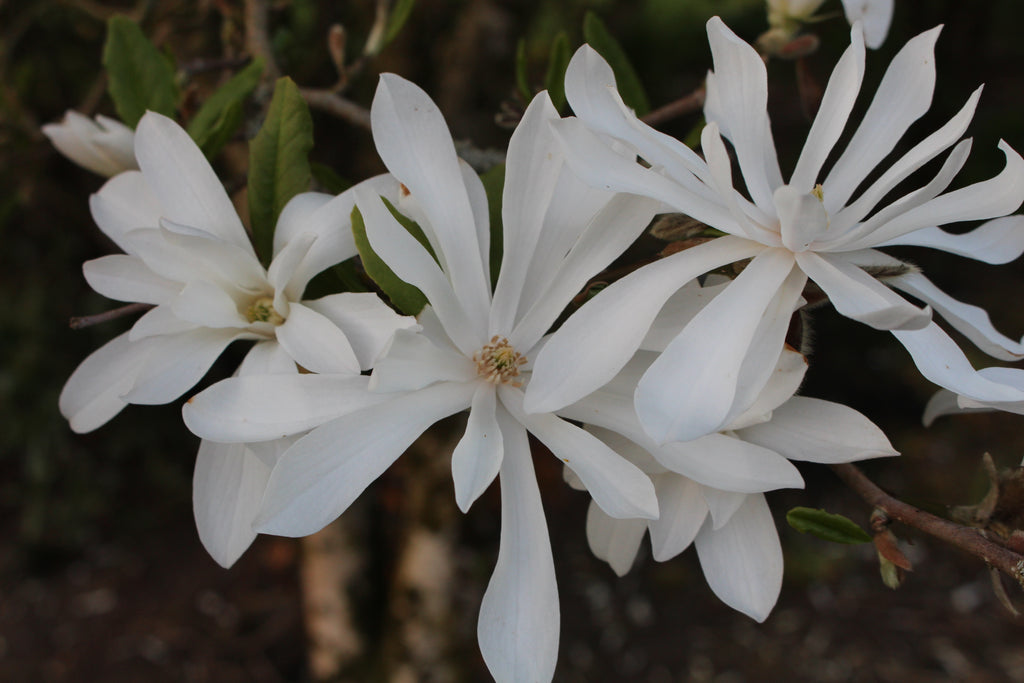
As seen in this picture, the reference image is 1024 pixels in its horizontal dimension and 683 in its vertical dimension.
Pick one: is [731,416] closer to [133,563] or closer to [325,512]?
[325,512]

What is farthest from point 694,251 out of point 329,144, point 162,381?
point 329,144

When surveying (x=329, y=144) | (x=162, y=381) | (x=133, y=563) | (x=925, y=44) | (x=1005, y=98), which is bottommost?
(x=133, y=563)

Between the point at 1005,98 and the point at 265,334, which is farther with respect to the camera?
the point at 1005,98

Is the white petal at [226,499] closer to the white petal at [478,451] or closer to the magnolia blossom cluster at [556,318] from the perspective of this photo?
the magnolia blossom cluster at [556,318]

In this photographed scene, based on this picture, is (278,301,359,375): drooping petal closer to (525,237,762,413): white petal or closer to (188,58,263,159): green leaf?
(525,237,762,413): white petal

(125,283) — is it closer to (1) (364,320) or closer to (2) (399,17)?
(1) (364,320)

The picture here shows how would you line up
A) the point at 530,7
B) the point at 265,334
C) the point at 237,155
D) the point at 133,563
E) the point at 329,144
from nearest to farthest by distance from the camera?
the point at 265,334 < the point at 237,155 < the point at 329,144 < the point at 530,7 < the point at 133,563

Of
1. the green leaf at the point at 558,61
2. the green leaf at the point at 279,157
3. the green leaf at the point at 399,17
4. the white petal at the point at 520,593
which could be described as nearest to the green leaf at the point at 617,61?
the green leaf at the point at 558,61

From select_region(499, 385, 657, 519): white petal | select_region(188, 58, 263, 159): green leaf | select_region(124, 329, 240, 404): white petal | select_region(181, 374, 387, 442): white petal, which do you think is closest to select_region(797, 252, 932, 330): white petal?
select_region(499, 385, 657, 519): white petal
